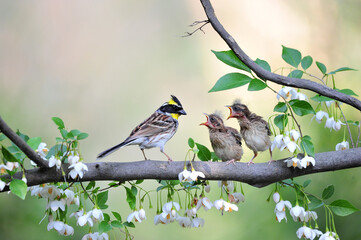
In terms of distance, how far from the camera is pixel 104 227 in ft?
4.00

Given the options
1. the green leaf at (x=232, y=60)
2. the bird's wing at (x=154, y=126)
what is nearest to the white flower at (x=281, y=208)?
the green leaf at (x=232, y=60)

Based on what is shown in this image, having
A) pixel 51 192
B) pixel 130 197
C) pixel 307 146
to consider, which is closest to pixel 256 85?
pixel 307 146

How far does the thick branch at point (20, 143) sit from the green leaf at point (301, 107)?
0.56m

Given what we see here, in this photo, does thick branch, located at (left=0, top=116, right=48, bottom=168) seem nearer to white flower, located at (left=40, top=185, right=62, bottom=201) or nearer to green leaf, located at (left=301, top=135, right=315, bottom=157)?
white flower, located at (left=40, top=185, right=62, bottom=201)

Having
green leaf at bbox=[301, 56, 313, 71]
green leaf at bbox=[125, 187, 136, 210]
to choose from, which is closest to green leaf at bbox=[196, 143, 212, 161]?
green leaf at bbox=[125, 187, 136, 210]

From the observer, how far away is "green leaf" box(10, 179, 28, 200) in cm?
103

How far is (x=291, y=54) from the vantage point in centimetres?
131

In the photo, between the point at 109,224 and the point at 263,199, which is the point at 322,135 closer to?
the point at 263,199

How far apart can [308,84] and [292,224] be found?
1352 mm

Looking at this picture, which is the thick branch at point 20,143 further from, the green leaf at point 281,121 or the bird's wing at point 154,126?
the green leaf at point 281,121

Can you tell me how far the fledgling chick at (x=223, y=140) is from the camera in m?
1.53

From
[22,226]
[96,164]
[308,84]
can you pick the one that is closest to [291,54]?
[308,84]

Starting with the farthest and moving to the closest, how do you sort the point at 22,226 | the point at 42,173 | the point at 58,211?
the point at 22,226 < the point at 58,211 < the point at 42,173

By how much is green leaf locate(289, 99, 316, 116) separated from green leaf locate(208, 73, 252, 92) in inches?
4.4
